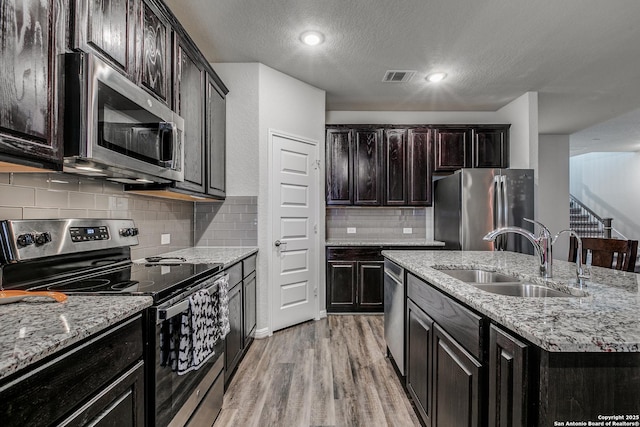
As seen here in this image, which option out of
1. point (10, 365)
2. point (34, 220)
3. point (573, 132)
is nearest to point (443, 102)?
point (573, 132)

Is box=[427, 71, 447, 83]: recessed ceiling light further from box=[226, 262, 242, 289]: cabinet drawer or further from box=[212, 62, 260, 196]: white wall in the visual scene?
box=[226, 262, 242, 289]: cabinet drawer

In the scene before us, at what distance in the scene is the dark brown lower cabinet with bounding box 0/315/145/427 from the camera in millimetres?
691

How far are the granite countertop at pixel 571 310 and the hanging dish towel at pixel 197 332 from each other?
1.14m

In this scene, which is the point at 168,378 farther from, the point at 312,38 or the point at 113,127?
the point at 312,38

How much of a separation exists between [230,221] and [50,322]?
7.86 feet

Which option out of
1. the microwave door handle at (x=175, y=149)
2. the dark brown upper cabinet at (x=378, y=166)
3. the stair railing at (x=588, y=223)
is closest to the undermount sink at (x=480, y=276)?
the microwave door handle at (x=175, y=149)

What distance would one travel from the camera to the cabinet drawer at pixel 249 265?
273cm

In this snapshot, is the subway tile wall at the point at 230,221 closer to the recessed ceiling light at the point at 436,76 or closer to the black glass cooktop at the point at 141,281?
the black glass cooktop at the point at 141,281

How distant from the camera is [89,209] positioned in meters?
1.82

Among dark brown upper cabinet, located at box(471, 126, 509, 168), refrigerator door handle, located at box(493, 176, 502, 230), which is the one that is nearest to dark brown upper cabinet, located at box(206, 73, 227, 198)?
refrigerator door handle, located at box(493, 176, 502, 230)

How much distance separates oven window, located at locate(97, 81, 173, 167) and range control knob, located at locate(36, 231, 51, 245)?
0.47 m

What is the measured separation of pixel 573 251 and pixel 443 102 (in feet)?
8.47

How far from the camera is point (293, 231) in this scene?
3.52 metres

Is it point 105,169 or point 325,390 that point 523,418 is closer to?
point 325,390
